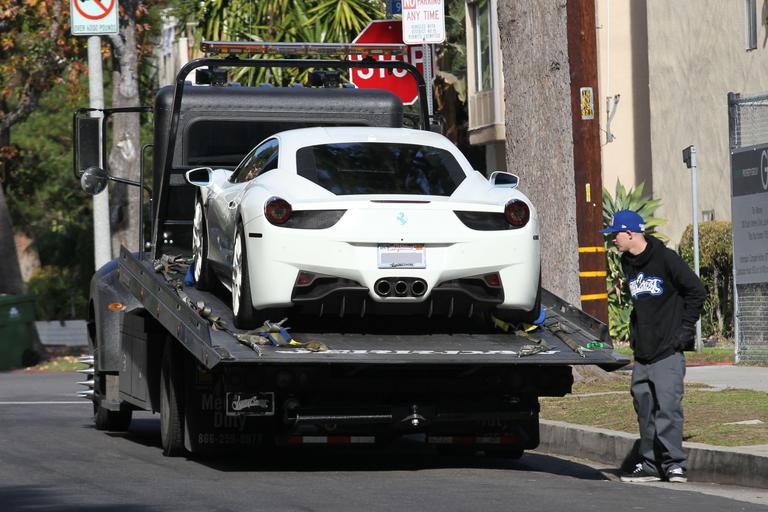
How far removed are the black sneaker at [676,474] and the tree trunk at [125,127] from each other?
1693cm

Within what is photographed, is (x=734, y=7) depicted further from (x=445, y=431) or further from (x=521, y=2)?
(x=445, y=431)

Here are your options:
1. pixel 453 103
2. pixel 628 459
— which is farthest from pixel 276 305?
pixel 453 103

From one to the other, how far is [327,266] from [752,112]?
1095cm

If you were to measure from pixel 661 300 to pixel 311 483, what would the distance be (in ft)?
8.17

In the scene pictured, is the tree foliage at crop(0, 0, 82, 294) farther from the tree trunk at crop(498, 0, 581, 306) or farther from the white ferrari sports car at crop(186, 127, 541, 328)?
the white ferrari sports car at crop(186, 127, 541, 328)

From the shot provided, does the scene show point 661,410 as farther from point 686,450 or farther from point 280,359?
point 280,359

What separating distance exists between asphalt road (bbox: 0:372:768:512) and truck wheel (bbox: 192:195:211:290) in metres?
1.27

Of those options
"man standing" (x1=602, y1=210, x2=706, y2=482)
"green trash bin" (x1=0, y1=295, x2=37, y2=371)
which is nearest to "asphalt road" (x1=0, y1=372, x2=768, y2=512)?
"man standing" (x1=602, y1=210, x2=706, y2=482)

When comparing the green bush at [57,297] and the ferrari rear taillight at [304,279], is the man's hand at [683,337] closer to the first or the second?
the ferrari rear taillight at [304,279]

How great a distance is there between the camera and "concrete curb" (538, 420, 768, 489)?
10.1 m

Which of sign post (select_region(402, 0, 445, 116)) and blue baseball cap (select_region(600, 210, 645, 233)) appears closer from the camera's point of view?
blue baseball cap (select_region(600, 210, 645, 233))

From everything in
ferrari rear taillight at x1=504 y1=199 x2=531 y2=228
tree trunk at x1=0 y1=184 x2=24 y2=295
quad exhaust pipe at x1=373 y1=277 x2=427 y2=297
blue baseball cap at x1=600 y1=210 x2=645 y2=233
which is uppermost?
ferrari rear taillight at x1=504 y1=199 x2=531 y2=228

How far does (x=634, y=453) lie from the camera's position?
11.3 m

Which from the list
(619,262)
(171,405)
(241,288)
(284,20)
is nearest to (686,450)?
(241,288)
